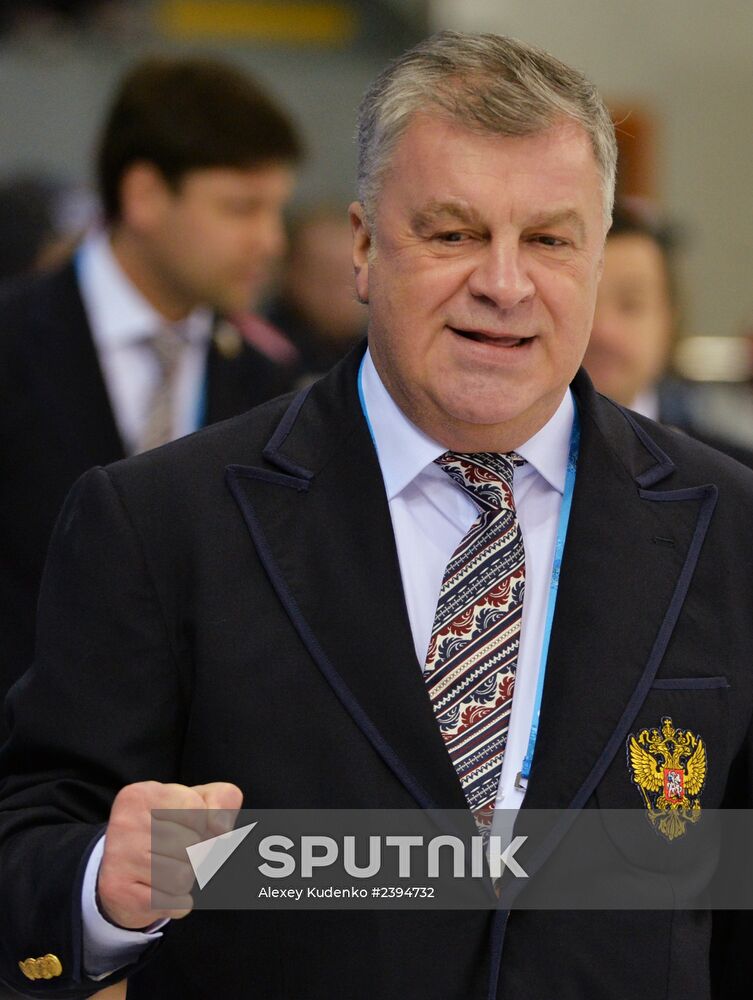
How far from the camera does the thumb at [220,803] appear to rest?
177 centimetres

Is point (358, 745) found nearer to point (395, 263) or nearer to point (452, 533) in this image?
point (452, 533)

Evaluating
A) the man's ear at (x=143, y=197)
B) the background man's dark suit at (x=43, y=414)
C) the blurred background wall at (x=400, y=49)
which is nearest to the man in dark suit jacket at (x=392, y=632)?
the background man's dark suit at (x=43, y=414)

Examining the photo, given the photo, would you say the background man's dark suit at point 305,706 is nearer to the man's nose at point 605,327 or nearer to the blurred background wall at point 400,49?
the man's nose at point 605,327

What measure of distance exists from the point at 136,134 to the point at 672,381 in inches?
97.4

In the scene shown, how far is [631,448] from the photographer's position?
89.4 inches

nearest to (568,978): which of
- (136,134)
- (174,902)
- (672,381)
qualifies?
(174,902)

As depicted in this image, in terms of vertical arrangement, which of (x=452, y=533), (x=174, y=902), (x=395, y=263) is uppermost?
(x=395, y=263)

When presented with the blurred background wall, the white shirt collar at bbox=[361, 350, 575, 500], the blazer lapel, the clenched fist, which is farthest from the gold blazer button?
the blurred background wall

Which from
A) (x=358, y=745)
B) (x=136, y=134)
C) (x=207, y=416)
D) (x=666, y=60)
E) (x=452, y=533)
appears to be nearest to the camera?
(x=358, y=745)

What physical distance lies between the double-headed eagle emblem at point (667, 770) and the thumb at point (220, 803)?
0.54m

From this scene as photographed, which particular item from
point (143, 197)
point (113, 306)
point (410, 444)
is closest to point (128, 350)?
point (113, 306)

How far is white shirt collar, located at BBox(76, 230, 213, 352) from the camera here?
13.0 feet

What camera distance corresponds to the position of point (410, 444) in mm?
2195

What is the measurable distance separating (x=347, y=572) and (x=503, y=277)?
0.41 meters
